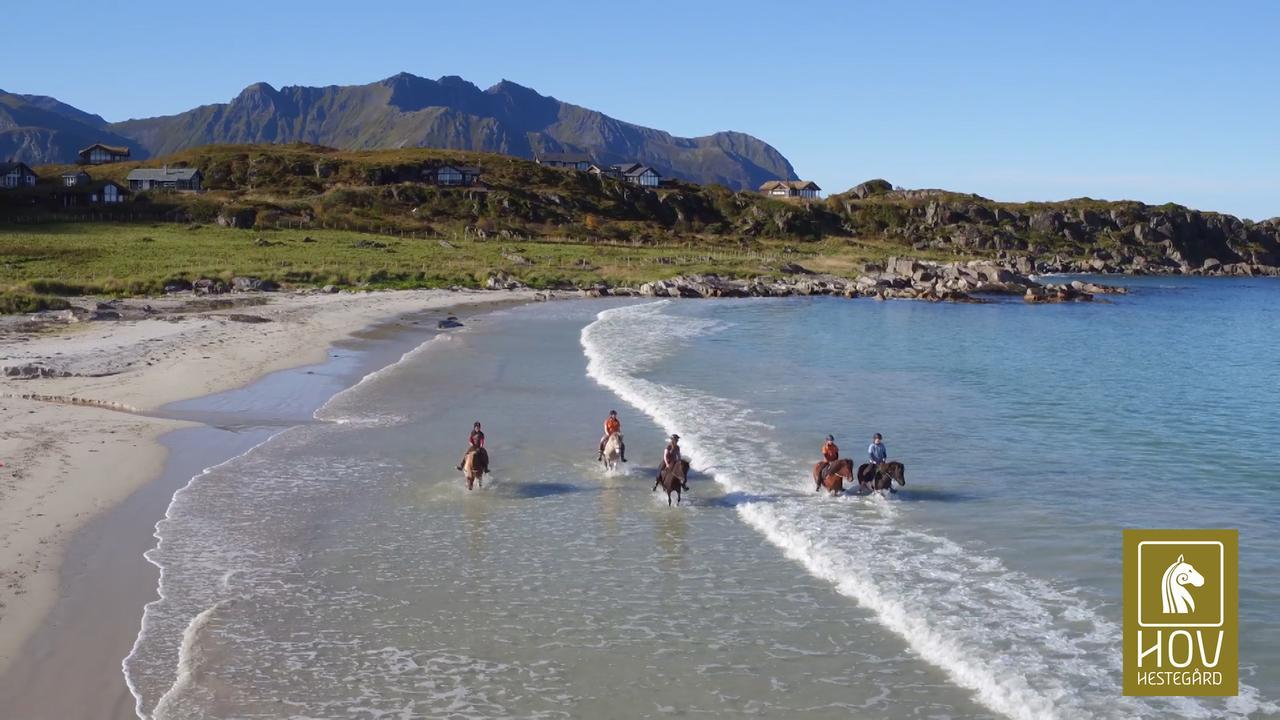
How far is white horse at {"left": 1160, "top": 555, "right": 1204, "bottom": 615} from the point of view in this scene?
12.5 meters

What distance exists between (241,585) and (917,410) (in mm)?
19426

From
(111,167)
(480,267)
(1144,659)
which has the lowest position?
(1144,659)

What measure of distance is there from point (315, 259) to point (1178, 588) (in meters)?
63.3

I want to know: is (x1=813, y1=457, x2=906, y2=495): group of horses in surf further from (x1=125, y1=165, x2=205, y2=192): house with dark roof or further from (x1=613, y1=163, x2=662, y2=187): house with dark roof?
(x1=613, y1=163, x2=662, y2=187): house with dark roof

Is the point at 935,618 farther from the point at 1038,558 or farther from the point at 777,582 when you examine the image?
the point at 1038,558

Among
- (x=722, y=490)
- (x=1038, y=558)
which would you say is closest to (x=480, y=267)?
(x=722, y=490)

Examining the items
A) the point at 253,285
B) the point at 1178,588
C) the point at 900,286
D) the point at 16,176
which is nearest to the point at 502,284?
the point at 253,285

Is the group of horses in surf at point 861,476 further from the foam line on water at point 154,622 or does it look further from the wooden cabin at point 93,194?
the wooden cabin at point 93,194

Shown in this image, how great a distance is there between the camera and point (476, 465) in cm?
1864

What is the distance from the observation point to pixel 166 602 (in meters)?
12.8

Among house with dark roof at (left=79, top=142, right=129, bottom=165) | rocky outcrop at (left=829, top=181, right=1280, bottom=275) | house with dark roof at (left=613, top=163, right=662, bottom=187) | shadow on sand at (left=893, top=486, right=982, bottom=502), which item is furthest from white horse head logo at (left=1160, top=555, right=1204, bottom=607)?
house with dark roof at (left=79, top=142, right=129, bottom=165)

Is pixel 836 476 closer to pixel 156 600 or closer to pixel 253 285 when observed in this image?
pixel 156 600

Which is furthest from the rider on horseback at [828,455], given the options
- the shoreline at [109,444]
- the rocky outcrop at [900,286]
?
the rocky outcrop at [900,286]

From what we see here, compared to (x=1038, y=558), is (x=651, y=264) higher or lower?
higher
